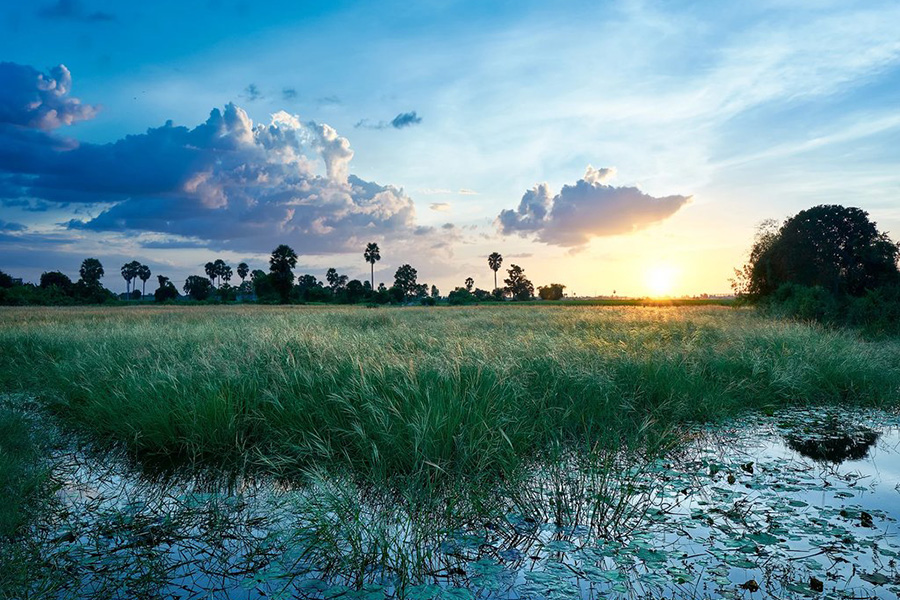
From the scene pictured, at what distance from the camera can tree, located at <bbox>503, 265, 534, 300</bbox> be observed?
126250 millimetres

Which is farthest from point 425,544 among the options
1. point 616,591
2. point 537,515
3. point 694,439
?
point 694,439

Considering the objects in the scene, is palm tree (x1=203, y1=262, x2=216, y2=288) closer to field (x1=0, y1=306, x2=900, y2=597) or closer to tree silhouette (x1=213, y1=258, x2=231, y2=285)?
tree silhouette (x1=213, y1=258, x2=231, y2=285)

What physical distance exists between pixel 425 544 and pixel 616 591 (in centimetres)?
150

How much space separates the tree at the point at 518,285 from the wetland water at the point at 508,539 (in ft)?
393

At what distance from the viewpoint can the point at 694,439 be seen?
7352mm

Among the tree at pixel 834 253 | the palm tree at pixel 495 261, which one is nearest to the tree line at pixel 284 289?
the palm tree at pixel 495 261

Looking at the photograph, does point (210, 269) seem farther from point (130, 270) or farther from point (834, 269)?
point (834, 269)

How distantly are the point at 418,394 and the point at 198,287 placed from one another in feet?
460

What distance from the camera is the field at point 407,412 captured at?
4.78 metres

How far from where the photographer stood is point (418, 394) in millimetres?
6402

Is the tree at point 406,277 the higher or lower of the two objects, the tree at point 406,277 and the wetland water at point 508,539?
the higher

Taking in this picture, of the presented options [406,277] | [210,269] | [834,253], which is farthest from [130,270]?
[834,253]

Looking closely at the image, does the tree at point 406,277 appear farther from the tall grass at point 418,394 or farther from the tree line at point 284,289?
the tall grass at point 418,394

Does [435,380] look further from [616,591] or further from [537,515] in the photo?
[616,591]
